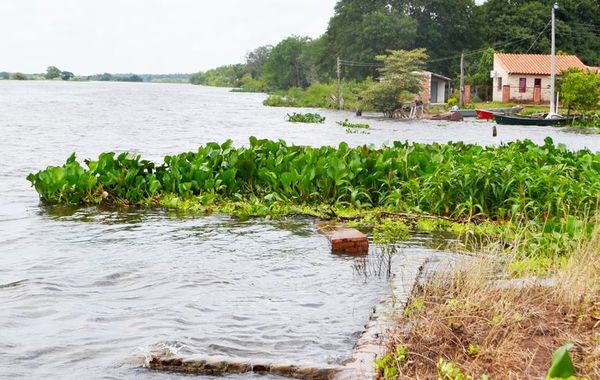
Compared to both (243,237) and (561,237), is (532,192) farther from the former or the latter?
(243,237)

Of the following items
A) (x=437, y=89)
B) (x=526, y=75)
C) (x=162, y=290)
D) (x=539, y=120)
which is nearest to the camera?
(x=162, y=290)

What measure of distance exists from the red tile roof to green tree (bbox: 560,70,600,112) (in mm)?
14086

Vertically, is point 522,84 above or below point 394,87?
above

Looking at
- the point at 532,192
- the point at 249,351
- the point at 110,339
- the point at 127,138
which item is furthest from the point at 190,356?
the point at 127,138

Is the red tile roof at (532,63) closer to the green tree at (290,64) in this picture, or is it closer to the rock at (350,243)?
the rock at (350,243)

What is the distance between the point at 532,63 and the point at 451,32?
68.0 feet

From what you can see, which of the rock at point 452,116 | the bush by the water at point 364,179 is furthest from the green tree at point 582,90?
the bush by the water at point 364,179

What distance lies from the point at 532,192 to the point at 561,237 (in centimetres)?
273

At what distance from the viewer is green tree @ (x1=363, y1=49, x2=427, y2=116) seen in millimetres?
57850

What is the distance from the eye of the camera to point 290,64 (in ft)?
408

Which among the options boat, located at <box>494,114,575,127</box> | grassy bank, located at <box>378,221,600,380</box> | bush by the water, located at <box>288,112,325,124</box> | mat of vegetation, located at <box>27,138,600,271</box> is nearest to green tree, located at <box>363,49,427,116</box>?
bush by the water, located at <box>288,112,325,124</box>

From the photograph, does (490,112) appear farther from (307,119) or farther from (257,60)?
(257,60)

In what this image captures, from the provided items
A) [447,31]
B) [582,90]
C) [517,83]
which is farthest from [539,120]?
[447,31]

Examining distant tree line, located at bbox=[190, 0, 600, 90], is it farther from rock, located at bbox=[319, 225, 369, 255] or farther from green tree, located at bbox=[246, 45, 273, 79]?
green tree, located at bbox=[246, 45, 273, 79]
